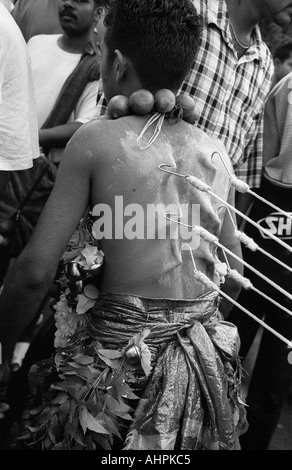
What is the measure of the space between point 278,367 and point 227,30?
1660 millimetres

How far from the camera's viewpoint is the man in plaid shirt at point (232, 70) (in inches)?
133

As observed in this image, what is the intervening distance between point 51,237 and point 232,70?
1495mm

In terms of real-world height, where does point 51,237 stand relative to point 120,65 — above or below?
below

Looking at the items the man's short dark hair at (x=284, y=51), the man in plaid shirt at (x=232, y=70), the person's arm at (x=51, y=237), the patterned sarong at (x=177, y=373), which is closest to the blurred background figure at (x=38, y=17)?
the man's short dark hair at (x=284, y=51)

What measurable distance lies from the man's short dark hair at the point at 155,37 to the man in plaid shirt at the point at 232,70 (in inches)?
32.1

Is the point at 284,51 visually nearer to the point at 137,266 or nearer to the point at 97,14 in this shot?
the point at 97,14

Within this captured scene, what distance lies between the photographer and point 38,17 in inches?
183

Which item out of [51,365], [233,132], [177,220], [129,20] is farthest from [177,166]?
[233,132]

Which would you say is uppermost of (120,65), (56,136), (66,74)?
(120,65)

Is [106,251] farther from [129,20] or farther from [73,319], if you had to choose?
[129,20]

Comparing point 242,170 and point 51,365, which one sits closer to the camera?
point 51,365

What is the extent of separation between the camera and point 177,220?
239cm

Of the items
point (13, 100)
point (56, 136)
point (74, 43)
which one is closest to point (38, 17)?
point (74, 43)

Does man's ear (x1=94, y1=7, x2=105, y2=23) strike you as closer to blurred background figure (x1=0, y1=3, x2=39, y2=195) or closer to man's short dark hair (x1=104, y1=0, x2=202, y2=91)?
blurred background figure (x1=0, y1=3, x2=39, y2=195)
